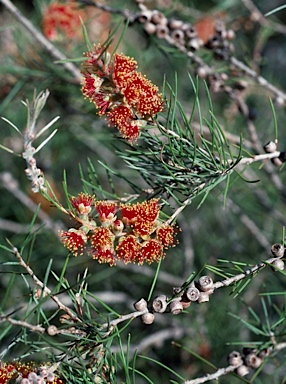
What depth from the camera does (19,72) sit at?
2.62 feet

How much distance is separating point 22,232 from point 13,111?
249mm

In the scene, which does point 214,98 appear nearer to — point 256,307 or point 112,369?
point 256,307

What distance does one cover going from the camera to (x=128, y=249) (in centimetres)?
43

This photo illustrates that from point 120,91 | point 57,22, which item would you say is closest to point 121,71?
point 120,91

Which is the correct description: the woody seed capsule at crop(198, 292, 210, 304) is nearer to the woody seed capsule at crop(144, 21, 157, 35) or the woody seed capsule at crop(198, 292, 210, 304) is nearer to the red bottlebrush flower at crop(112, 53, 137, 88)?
the red bottlebrush flower at crop(112, 53, 137, 88)

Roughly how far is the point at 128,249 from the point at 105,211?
4cm

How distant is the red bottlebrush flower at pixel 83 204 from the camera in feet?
1.43

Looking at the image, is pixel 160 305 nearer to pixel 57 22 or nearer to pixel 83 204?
pixel 83 204

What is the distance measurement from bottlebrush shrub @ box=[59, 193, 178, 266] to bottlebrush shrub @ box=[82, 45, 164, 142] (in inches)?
2.7

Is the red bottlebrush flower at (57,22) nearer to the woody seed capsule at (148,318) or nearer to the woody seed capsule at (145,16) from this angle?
the woody seed capsule at (145,16)

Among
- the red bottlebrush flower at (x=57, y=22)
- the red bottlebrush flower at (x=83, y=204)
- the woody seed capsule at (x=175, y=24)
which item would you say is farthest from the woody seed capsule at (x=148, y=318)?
the red bottlebrush flower at (x=57, y=22)

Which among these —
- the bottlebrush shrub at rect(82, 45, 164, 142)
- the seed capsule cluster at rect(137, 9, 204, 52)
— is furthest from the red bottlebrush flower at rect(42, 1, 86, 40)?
the bottlebrush shrub at rect(82, 45, 164, 142)

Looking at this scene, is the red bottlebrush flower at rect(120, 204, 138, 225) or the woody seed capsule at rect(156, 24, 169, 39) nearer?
the red bottlebrush flower at rect(120, 204, 138, 225)

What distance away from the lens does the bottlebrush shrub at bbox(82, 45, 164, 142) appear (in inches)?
16.7
